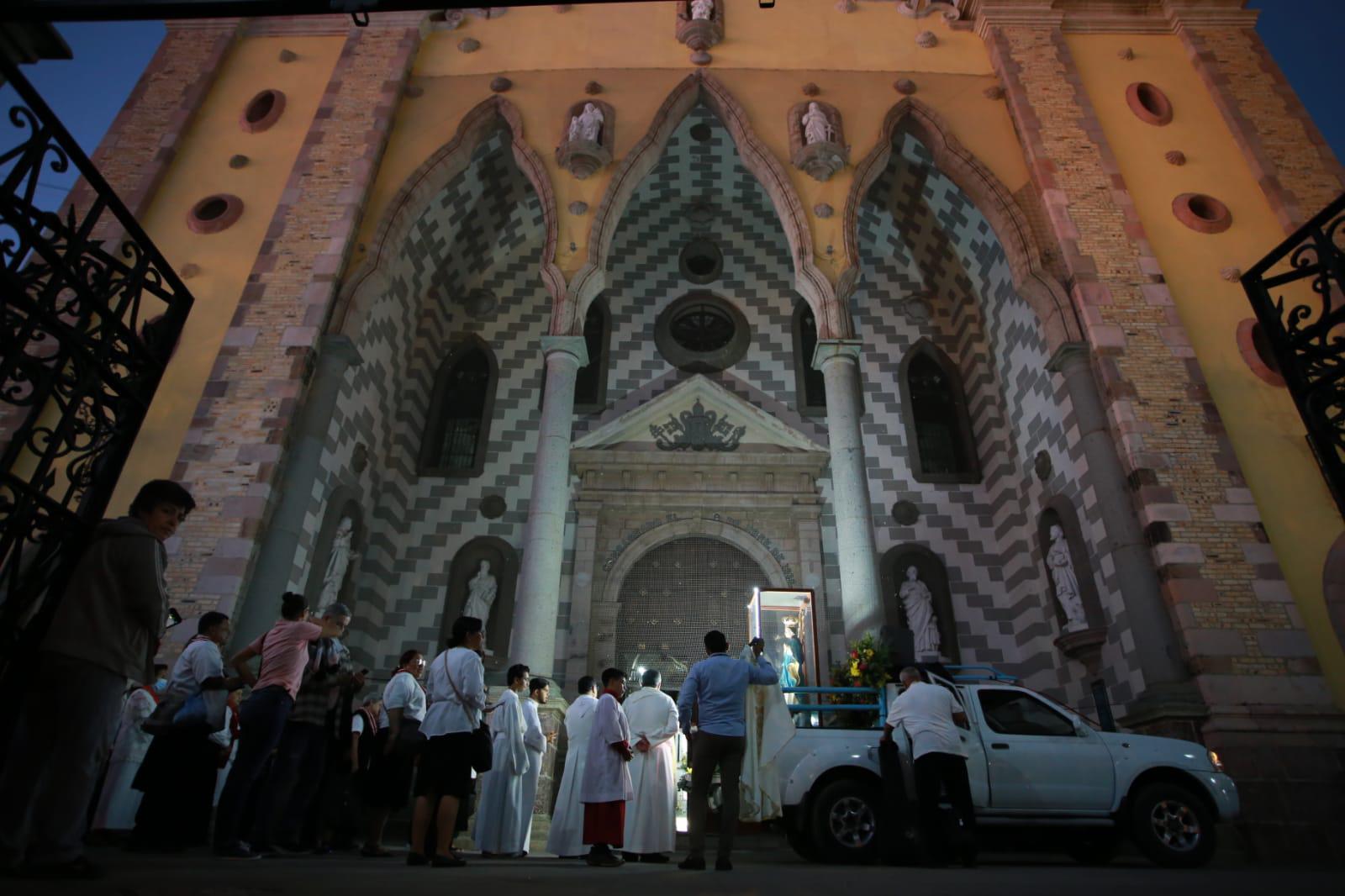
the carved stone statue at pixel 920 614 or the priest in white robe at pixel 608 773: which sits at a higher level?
the carved stone statue at pixel 920 614

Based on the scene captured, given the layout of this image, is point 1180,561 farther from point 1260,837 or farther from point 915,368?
point 915,368

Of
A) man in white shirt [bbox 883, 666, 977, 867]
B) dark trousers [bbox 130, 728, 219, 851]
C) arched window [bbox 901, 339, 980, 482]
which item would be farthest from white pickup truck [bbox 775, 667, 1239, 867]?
arched window [bbox 901, 339, 980, 482]

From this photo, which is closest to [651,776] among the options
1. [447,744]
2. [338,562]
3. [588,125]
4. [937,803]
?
[447,744]

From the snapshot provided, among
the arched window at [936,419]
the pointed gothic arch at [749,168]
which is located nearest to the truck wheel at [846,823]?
the pointed gothic arch at [749,168]

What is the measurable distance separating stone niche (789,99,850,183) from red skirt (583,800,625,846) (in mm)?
10013

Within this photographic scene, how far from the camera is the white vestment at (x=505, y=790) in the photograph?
6.70 metres

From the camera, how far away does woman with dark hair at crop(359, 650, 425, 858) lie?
5883mm

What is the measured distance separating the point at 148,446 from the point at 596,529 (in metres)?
6.54

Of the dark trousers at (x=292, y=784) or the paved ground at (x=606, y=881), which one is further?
the dark trousers at (x=292, y=784)

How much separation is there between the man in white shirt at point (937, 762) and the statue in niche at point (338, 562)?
8.56 meters

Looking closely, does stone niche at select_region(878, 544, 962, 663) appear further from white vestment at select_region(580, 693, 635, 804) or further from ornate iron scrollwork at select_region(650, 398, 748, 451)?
white vestment at select_region(580, 693, 635, 804)

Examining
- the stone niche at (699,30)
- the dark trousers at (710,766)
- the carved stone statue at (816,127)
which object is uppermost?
the stone niche at (699,30)

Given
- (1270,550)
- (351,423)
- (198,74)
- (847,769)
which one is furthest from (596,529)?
(198,74)

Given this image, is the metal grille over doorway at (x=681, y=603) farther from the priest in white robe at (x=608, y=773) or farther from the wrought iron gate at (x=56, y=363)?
the wrought iron gate at (x=56, y=363)
